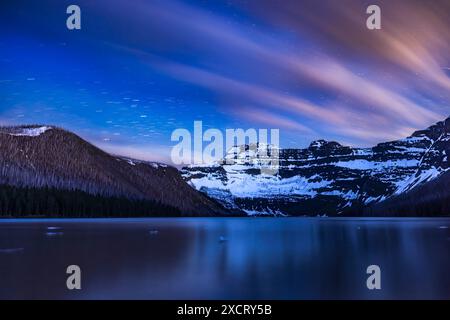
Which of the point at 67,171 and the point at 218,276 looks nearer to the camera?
the point at 218,276

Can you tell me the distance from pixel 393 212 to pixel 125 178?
9125 cm

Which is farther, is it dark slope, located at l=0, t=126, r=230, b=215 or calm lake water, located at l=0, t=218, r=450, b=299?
dark slope, located at l=0, t=126, r=230, b=215

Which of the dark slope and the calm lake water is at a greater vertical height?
the dark slope

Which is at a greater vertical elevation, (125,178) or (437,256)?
(125,178)

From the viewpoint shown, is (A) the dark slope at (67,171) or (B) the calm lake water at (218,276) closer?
(B) the calm lake water at (218,276)

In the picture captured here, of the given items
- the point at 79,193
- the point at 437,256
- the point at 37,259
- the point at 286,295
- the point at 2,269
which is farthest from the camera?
the point at 79,193

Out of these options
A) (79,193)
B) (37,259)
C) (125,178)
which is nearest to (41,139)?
(125,178)

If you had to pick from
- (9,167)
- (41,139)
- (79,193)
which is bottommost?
(79,193)

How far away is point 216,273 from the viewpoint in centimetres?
1566

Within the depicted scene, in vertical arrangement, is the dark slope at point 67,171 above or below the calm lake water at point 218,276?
above

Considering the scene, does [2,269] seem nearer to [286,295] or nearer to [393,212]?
[286,295]

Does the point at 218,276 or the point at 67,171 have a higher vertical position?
the point at 67,171

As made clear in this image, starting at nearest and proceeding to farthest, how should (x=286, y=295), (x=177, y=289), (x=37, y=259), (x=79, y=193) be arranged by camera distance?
(x=286, y=295), (x=177, y=289), (x=37, y=259), (x=79, y=193)
